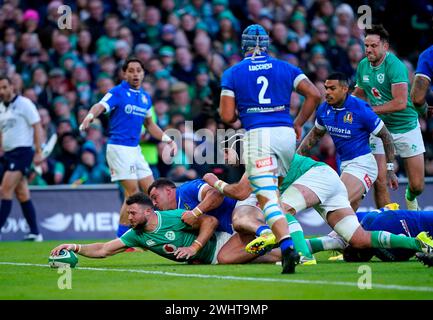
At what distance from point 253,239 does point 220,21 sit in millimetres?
10636

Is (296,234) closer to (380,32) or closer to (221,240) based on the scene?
(221,240)

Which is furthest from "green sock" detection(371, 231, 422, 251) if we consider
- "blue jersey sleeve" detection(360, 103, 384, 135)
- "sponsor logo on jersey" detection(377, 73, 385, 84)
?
"sponsor logo on jersey" detection(377, 73, 385, 84)

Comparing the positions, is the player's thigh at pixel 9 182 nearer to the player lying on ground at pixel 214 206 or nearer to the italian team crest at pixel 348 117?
the player lying on ground at pixel 214 206

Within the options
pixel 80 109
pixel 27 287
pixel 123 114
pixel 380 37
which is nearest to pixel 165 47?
pixel 80 109

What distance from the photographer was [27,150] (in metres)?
16.0

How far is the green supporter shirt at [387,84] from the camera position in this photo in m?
12.1

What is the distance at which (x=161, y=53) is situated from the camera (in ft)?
64.2

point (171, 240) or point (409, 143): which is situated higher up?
point (409, 143)

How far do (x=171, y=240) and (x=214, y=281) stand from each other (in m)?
1.78

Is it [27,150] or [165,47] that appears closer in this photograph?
[27,150]

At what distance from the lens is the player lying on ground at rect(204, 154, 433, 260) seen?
9500 millimetres

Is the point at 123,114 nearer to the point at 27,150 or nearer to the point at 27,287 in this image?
the point at 27,150

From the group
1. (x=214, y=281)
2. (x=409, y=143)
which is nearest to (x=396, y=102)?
(x=409, y=143)

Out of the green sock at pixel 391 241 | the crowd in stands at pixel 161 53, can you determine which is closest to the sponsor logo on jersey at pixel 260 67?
the green sock at pixel 391 241
